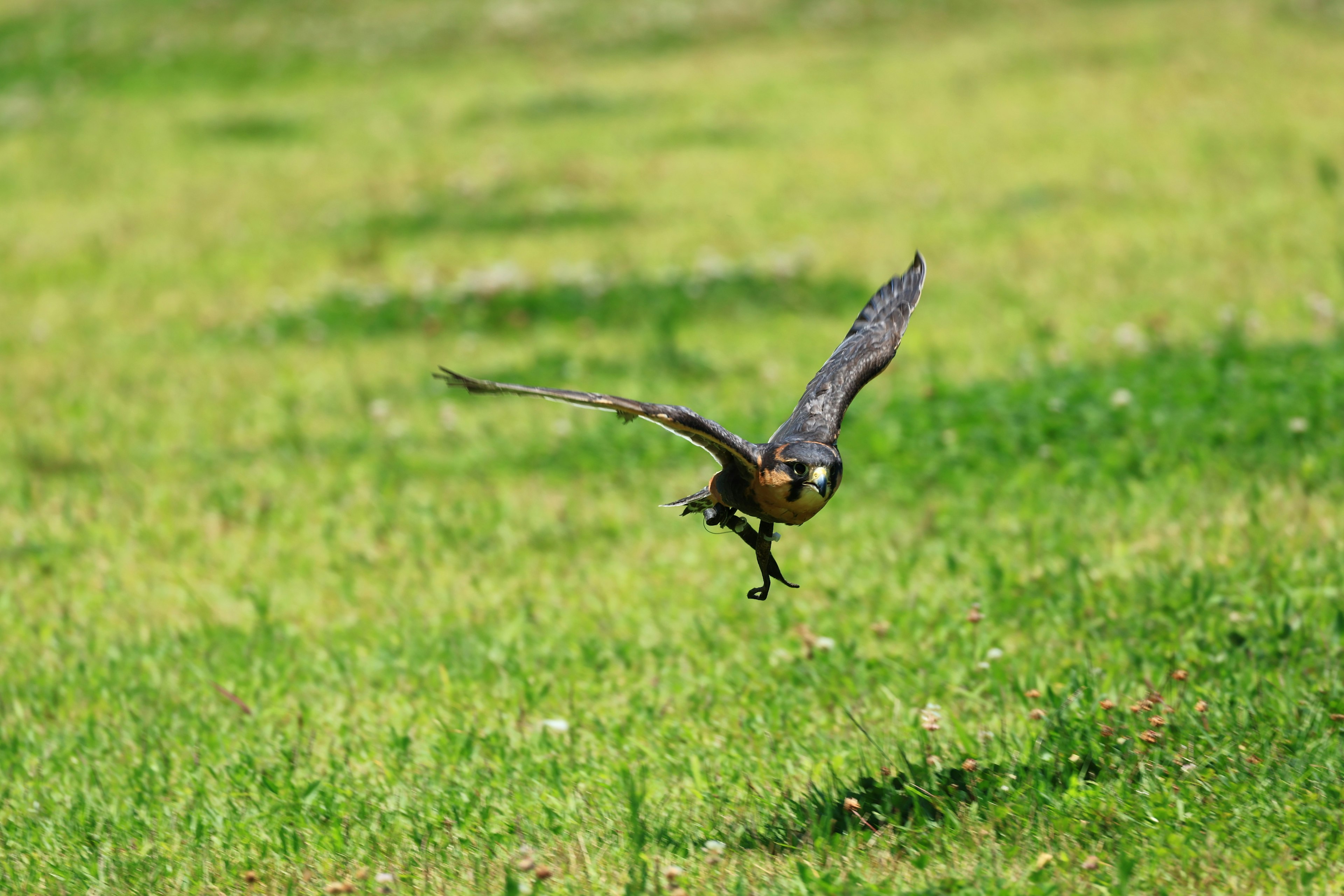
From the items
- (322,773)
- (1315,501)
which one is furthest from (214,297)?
(1315,501)

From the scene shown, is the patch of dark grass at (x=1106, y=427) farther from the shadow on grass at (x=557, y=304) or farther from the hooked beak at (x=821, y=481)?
the hooked beak at (x=821, y=481)

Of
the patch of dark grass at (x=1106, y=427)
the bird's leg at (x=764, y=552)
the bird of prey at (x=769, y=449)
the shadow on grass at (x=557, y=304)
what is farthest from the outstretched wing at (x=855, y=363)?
the shadow on grass at (x=557, y=304)

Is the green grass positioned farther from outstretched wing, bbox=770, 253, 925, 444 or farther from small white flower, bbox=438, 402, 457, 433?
outstretched wing, bbox=770, 253, 925, 444

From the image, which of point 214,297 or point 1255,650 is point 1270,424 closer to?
point 1255,650

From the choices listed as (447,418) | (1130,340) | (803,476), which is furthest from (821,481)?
(1130,340)

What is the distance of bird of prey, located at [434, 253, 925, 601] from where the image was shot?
3.24 m

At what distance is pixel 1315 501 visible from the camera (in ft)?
19.6

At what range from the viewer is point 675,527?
6836 millimetres

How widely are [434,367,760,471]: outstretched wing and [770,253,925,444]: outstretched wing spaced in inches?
12.9

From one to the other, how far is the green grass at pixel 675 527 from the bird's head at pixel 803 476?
94 centimetres

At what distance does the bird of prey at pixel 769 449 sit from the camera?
324 centimetres

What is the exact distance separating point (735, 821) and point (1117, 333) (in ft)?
18.8

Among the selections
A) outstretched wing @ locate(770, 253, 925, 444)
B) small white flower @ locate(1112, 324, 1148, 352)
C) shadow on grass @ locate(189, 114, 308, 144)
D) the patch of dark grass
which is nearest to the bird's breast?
outstretched wing @ locate(770, 253, 925, 444)

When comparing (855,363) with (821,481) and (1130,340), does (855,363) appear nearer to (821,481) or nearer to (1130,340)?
(821,481)
